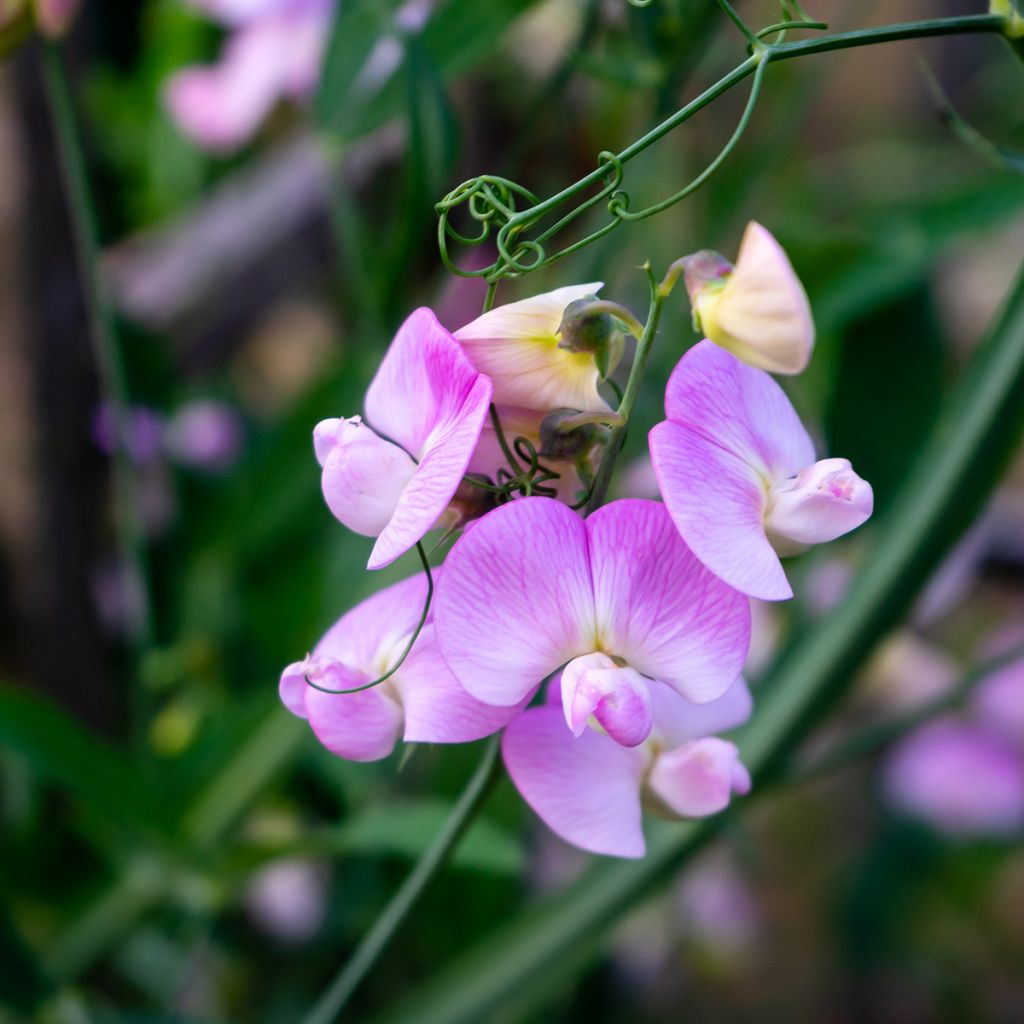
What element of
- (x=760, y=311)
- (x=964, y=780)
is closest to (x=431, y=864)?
(x=760, y=311)

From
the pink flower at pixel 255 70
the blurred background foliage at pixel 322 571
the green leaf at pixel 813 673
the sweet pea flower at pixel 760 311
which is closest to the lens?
the sweet pea flower at pixel 760 311

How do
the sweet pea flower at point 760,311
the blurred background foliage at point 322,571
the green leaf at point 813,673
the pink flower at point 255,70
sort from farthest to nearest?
the pink flower at point 255,70 → the blurred background foliage at point 322,571 → the green leaf at point 813,673 → the sweet pea flower at point 760,311

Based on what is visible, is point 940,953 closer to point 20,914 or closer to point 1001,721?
point 1001,721

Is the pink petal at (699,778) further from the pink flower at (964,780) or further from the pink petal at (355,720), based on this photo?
the pink flower at (964,780)

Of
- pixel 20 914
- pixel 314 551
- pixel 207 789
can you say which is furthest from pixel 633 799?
pixel 20 914

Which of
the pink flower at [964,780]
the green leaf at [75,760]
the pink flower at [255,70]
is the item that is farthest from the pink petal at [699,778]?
the pink flower at [964,780]

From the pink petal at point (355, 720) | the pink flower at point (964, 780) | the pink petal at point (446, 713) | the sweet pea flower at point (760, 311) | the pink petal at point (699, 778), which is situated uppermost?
the sweet pea flower at point (760, 311)
